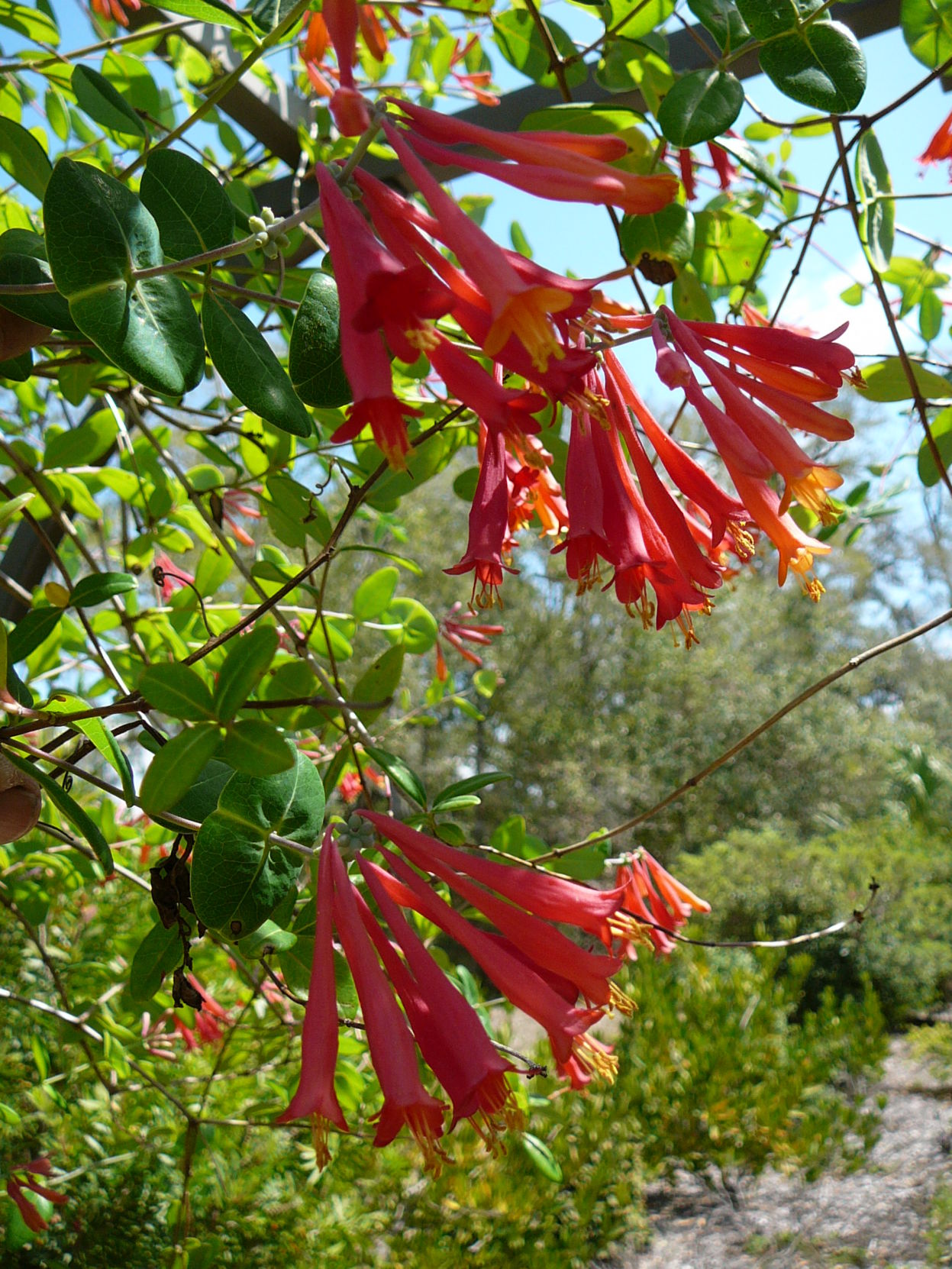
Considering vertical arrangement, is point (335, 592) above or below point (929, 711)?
below

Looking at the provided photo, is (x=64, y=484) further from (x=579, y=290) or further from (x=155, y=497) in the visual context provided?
(x=579, y=290)

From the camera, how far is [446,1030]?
387mm

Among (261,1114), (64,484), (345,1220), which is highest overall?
(64,484)

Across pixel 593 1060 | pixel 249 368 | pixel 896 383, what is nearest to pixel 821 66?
pixel 896 383

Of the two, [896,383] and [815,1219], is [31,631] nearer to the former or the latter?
[896,383]

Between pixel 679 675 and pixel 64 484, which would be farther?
pixel 679 675

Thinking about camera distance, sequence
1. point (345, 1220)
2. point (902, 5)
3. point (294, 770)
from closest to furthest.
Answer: point (294, 770), point (902, 5), point (345, 1220)

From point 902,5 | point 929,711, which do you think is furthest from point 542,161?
point 929,711

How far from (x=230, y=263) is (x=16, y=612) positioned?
0.53 metres

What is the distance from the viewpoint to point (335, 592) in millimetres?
6688

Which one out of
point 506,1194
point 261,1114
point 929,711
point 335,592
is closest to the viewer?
point 261,1114

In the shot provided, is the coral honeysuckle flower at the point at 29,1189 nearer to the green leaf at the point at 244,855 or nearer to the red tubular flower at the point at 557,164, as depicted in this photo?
the green leaf at the point at 244,855

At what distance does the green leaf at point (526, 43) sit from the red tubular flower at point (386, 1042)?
67 centimetres

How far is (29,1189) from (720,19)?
1165 mm
